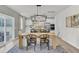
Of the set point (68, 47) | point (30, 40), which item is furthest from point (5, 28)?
point (68, 47)

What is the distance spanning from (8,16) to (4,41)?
96 centimetres

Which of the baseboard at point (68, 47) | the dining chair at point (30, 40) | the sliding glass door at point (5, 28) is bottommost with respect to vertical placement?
the baseboard at point (68, 47)

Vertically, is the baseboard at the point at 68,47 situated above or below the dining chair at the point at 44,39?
below

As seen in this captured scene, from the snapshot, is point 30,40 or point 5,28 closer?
point 30,40

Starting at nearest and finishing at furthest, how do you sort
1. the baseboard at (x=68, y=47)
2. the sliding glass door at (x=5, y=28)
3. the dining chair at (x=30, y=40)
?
the baseboard at (x=68, y=47)
the sliding glass door at (x=5, y=28)
the dining chair at (x=30, y=40)

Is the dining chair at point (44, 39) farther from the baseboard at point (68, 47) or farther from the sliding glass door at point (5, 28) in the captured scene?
the sliding glass door at point (5, 28)

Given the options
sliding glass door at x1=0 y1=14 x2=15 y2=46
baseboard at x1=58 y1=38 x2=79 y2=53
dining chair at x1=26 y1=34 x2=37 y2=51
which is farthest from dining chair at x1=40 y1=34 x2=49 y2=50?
sliding glass door at x1=0 y1=14 x2=15 y2=46

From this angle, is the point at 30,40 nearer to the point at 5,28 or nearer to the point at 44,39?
the point at 44,39

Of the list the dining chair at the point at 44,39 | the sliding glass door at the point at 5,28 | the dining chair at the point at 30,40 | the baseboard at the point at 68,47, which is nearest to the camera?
the baseboard at the point at 68,47

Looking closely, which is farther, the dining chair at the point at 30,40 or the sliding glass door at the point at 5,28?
the dining chair at the point at 30,40

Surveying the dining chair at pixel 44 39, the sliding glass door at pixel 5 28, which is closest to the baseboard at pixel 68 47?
the dining chair at pixel 44 39

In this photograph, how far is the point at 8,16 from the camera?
493 centimetres

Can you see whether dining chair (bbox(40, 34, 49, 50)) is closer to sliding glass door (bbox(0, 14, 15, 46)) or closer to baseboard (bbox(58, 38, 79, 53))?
baseboard (bbox(58, 38, 79, 53))
